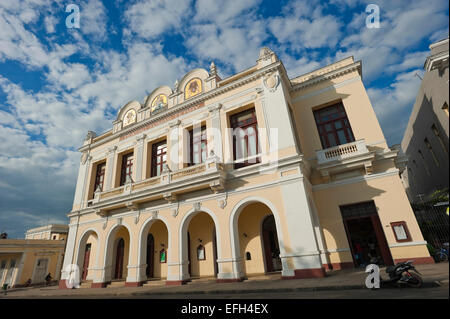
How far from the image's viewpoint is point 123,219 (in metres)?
14.4

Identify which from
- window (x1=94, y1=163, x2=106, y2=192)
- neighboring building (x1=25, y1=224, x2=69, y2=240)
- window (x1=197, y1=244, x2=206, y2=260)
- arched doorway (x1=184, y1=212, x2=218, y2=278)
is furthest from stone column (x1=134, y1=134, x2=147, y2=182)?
neighboring building (x1=25, y1=224, x2=69, y2=240)

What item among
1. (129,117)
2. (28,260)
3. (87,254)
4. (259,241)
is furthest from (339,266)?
(28,260)

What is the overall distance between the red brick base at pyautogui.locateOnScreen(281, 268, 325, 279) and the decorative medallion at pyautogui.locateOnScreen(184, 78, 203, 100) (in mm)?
11655

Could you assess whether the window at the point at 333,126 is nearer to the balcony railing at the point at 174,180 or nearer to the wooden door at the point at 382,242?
the wooden door at the point at 382,242

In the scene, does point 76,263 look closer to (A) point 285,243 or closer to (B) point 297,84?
(A) point 285,243

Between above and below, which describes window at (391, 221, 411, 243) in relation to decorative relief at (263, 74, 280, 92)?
below

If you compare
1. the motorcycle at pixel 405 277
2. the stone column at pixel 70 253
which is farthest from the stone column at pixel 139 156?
the motorcycle at pixel 405 277

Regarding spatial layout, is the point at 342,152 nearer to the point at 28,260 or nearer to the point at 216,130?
the point at 216,130

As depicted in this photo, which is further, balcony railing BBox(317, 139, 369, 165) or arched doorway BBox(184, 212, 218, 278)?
arched doorway BBox(184, 212, 218, 278)

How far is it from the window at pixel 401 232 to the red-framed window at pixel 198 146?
9.86 m

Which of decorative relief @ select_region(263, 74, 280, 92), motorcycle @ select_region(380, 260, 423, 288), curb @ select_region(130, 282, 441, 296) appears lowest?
curb @ select_region(130, 282, 441, 296)

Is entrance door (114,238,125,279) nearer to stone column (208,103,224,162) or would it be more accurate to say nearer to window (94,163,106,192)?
window (94,163,106,192)

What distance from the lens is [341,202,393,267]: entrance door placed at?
10.9 meters

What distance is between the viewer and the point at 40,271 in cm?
2617
